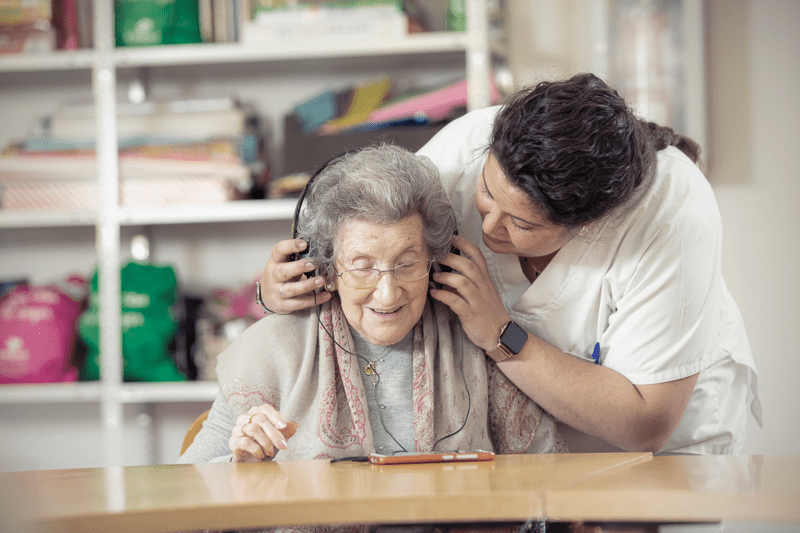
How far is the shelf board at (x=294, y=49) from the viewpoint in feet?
6.95

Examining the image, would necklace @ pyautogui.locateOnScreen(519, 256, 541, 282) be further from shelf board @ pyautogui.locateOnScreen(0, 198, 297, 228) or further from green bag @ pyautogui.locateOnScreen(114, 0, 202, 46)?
green bag @ pyautogui.locateOnScreen(114, 0, 202, 46)

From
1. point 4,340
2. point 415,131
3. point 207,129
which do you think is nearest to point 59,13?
point 207,129

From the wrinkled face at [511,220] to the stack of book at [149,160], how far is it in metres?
1.19

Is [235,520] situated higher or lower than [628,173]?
lower

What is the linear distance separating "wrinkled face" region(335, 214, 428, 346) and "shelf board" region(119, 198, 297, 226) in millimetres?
903

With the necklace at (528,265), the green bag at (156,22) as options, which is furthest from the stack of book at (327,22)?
the necklace at (528,265)

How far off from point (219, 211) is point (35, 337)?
2.54ft

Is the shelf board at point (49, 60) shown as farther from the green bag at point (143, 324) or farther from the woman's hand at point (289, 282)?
the woman's hand at point (289, 282)

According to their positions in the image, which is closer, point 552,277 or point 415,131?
point 552,277

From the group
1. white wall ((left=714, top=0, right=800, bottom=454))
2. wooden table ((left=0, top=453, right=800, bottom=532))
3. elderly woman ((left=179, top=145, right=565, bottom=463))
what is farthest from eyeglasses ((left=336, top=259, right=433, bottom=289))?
white wall ((left=714, top=0, right=800, bottom=454))

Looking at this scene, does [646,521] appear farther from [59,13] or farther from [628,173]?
[59,13]

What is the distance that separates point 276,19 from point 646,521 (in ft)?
6.31

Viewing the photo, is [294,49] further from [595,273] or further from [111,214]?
[595,273]

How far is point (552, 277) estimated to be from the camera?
4.69 ft
